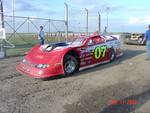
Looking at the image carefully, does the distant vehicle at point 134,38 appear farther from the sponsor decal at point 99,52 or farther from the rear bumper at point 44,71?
the rear bumper at point 44,71

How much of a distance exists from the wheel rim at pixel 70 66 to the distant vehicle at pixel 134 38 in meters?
13.1

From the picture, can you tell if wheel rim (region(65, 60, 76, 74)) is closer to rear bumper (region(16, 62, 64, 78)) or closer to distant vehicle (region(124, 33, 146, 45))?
rear bumper (region(16, 62, 64, 78))

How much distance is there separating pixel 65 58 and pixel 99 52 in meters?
2.03

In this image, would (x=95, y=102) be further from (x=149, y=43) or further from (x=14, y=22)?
(x=14, y=22)

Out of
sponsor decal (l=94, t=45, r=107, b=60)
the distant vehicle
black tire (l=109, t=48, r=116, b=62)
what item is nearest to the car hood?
sponsor decal (l=94, t=45, r=107, b=60)

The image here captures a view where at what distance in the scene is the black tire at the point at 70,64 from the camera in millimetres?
8278

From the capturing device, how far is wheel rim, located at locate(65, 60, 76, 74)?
8362 millimetres

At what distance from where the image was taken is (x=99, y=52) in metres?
9.79

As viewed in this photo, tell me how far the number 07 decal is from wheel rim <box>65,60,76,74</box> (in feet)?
4.32

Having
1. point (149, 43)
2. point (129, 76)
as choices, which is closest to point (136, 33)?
point (149, 43)

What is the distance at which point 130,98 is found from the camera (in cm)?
577

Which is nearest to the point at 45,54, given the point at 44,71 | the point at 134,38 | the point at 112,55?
the point at 44,71

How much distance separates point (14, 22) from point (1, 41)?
471 centimetres

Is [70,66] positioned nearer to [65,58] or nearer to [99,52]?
[65,58]
